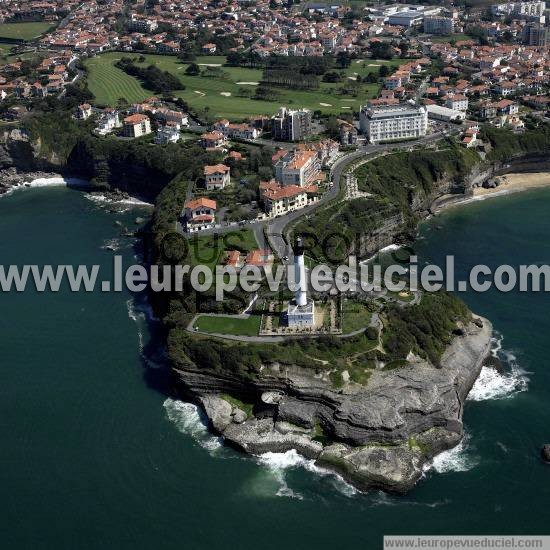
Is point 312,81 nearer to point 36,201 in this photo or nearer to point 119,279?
point 36,201

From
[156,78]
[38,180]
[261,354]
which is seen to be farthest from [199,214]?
[156,78]

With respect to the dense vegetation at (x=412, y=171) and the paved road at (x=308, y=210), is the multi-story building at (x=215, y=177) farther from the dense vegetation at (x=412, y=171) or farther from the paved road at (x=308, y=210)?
the dense vegetation at (x=412, y=171)

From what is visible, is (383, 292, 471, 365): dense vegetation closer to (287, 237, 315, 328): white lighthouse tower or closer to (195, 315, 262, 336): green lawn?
(287, 237, 315, 328): white lighthouse tower

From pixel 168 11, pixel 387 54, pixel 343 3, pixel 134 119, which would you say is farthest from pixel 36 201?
pixel 343 3

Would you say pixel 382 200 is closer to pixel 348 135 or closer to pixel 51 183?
pixel 348 135

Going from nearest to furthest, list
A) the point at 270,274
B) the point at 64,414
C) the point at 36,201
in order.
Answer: the point at 64,414
the point at 270,274
the point at 36,201
